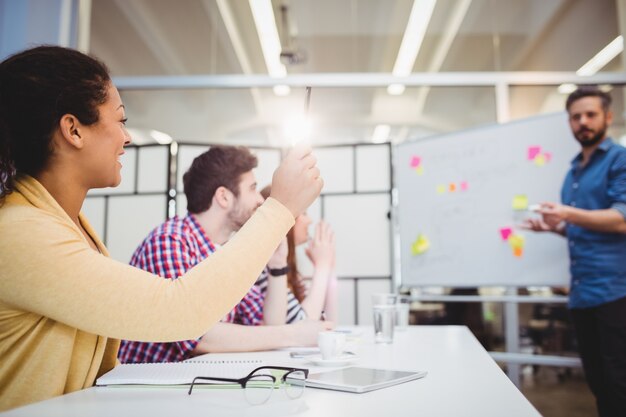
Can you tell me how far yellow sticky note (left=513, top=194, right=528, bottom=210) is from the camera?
9.62 feet

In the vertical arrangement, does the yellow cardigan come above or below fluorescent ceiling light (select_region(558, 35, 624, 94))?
below

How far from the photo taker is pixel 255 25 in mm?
3871

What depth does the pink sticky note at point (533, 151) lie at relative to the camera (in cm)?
292

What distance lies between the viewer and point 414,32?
3.76m

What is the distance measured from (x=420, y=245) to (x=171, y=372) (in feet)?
8.02

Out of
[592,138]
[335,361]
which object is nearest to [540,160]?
[592,138]

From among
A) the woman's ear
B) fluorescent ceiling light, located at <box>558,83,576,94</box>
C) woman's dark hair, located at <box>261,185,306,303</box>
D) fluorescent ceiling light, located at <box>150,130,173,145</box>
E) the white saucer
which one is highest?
fluorescent ceiling light, located at <box>558,83,576,94</box>

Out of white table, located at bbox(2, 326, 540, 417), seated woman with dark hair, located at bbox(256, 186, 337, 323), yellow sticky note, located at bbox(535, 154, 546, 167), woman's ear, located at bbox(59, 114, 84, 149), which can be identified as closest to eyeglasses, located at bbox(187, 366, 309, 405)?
white table, located at bbox(2, 326, 540, 417)

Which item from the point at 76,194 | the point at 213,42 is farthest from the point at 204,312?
the point at 213,42

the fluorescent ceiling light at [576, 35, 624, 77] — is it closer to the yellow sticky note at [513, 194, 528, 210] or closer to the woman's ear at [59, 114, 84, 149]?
the yellow sticky note at [513, 194, 528, 210]

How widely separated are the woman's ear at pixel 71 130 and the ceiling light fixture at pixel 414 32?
317cm

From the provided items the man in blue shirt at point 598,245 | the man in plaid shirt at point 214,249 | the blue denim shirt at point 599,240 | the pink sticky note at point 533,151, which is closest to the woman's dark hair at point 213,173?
the man in plaid shirt at point 214,249

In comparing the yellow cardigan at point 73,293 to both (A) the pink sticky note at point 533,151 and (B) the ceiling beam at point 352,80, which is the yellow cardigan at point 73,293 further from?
(B) the ceiling beam at point 352,80

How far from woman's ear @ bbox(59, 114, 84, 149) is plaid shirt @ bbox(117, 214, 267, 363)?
2.22ft
